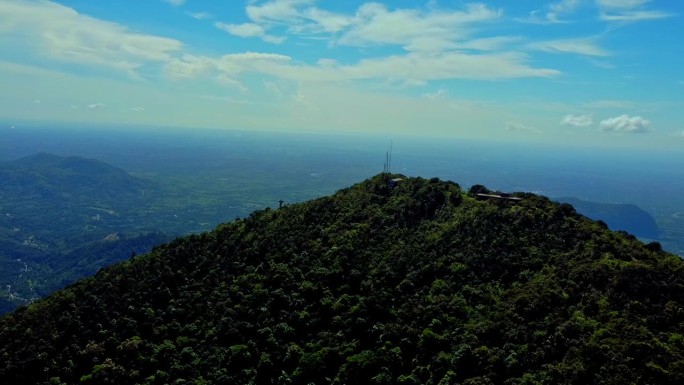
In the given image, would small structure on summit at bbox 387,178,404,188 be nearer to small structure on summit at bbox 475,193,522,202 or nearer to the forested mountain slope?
the forested mountain slope

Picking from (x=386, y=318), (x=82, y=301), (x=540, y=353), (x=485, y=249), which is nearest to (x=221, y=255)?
(x=82, y=301)

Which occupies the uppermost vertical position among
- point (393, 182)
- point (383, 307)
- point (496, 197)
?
point (393, 182)

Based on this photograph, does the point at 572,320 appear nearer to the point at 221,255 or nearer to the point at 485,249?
the point at 485,249

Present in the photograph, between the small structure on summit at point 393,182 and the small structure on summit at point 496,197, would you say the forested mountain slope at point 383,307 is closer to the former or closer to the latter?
the small structure on summit at point 496,197

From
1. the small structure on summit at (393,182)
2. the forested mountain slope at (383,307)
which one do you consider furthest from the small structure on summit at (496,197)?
the small structure on summit at (393,182)

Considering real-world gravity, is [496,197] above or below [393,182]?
below

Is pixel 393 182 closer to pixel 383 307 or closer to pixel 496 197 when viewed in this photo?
pixel 496 197

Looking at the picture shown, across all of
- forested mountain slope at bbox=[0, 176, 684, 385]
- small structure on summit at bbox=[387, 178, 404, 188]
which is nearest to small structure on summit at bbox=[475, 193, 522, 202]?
forested mountain slope at bbox=[0, 176, 684, 385]

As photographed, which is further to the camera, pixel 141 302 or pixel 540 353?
pixel 141 302

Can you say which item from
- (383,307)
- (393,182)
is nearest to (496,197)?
(393,182)
